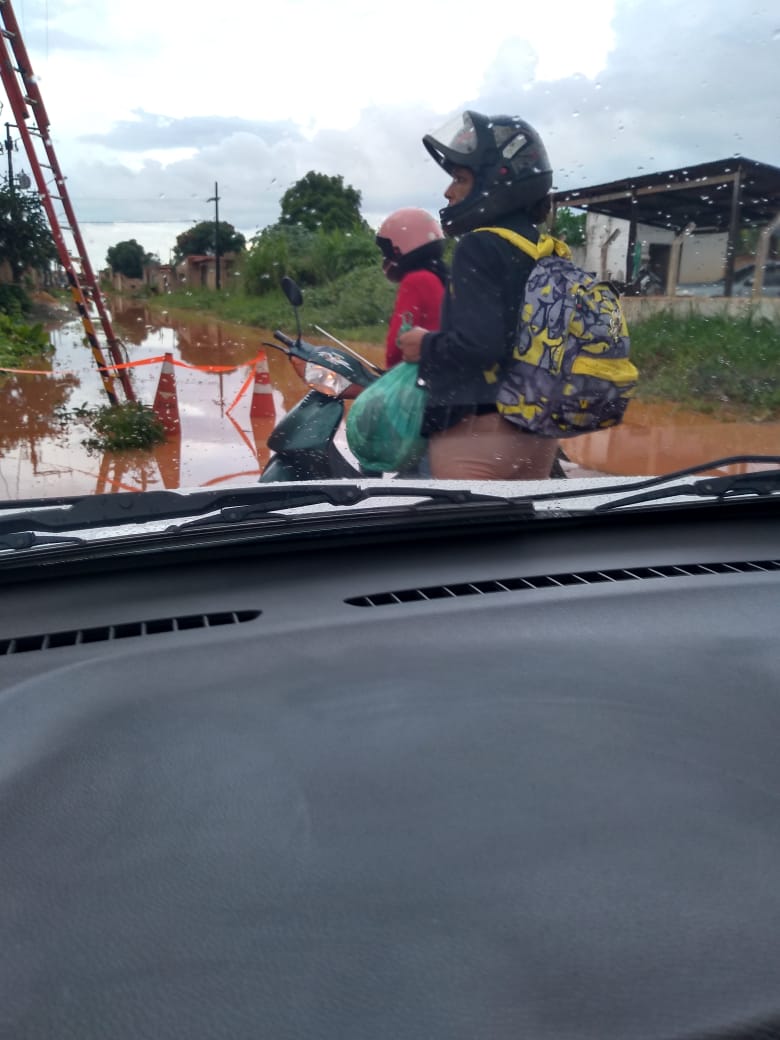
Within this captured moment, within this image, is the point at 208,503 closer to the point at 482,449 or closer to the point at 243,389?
the point at 482,449

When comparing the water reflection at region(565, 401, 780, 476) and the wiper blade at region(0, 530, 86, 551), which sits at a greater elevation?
the water reflection at region(565, 401, 780, 476)

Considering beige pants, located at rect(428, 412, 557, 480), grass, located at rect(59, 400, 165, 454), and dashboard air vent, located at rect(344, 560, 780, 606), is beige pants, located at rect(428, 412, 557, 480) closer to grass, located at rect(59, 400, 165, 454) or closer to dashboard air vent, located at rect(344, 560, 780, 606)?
dashboard air vent, located at rect(344, 560, 780, 606)

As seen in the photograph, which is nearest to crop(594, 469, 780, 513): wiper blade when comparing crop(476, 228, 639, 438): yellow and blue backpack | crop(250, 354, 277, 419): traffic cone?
crop(476, 228, 639, 438): yellow and blue backpack

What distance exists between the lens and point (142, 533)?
7.66ft

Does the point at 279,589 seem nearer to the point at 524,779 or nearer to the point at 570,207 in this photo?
the point at 524,779

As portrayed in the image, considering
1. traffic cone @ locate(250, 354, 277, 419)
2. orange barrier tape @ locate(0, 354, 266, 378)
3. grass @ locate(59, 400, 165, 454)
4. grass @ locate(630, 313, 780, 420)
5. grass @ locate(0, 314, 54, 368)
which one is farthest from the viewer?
traffic cone @ locate(250, 354, 277, 419)

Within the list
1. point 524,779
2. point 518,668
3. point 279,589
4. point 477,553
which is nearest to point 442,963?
point 524,779

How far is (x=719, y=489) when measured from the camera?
2.78 meters

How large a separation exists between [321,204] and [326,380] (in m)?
0.91

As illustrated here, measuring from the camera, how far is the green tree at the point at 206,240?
2.89 meters

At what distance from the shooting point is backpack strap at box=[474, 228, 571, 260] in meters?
2.95

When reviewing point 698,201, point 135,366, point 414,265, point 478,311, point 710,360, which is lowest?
point 135,366

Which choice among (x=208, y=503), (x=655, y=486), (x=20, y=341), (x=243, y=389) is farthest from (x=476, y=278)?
(x=243, y=389)

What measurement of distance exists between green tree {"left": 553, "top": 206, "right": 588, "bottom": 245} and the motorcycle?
0.73 meters
